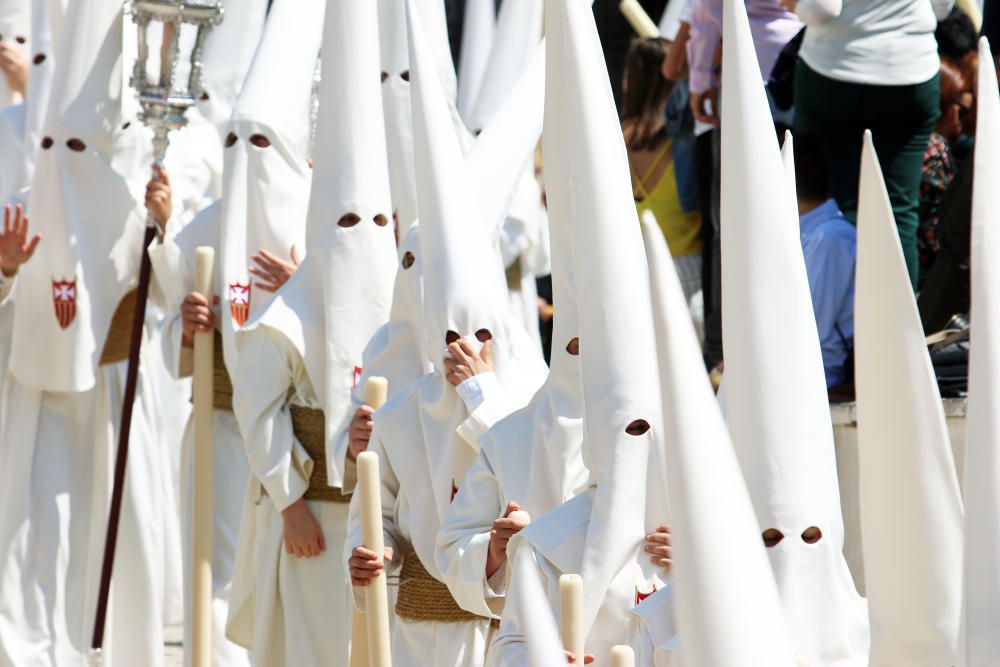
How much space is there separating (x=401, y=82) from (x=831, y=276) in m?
2.15

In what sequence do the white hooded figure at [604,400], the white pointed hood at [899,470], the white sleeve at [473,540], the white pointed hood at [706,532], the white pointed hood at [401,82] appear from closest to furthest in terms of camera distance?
the white pointed hood at [706,532] → the white pointed hood at [899,470] → the white hooded figure at [604,400] → the white sleeve at [473,540] → the white pointed hood at [401,82]

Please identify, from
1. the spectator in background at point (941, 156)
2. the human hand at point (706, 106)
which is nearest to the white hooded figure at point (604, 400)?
the spectator in background at point (941, 156)

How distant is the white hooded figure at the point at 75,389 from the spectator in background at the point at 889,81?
3.02m

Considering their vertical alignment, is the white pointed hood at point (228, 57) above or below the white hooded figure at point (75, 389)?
above

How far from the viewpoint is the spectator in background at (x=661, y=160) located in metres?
10.0

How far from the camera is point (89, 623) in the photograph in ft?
29.1

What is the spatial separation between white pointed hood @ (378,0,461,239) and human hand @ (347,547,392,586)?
2.50 meters

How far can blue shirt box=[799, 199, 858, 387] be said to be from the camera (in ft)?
25.0

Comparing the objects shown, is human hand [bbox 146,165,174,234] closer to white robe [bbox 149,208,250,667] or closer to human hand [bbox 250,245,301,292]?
white robe [bbox 149,208,250,667]

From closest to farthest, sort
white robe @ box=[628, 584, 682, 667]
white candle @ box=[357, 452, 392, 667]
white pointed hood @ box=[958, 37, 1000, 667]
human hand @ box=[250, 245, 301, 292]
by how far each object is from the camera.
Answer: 1. white pointed hood @ box=[958, 37, 1000, 667]
2. white robe @ box=[628, 584, 682, 667]
3. white candle @ box=[357, 452, 392, 667]
4. human hand @ box=[250, 245, 301, 292]

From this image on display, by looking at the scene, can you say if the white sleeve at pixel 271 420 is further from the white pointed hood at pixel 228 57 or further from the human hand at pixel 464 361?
the white pointed hood at pixel 228 57

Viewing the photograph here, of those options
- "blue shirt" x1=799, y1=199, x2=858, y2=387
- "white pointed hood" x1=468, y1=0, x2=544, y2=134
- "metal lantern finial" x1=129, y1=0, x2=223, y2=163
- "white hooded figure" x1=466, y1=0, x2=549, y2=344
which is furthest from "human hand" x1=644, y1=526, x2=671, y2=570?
"white pointed hood" x1=468, y1=0, x2=544, y2=134

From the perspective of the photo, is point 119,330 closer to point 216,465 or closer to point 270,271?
point 216,465

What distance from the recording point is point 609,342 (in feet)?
17.6
